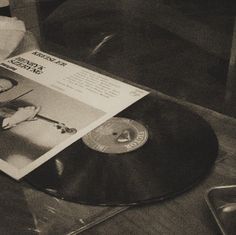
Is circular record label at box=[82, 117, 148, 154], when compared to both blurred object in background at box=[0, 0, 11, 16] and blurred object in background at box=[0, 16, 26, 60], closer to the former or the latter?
blurred object in background at box=[0, 16, 26, 60]

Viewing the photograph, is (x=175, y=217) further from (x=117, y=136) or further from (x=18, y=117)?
(x=18, y=117)

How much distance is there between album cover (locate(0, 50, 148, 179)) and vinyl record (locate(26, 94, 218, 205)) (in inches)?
0.9

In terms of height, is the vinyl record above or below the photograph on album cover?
below

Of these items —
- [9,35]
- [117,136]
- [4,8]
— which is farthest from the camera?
[4,8]

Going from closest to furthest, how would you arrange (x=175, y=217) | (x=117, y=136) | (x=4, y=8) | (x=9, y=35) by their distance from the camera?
(x=175, y=217)
(x=117, y=136)
(x=9, y=35)
(x=4, y=8)

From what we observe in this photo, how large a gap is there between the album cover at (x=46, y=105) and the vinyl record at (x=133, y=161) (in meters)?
0.02

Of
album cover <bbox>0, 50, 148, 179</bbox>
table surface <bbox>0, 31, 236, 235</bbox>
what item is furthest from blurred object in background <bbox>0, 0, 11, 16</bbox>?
table surface <bbox>0, 31, 236, 235</bbox>

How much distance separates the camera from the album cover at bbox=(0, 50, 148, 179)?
0.49 metres

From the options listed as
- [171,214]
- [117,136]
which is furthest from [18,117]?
[171,214]

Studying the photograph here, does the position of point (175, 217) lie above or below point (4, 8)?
below

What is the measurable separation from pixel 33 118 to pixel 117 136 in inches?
5.4

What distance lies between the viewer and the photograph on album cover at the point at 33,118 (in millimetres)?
493

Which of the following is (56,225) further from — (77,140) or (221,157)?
(221,157)

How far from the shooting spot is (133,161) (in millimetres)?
468
